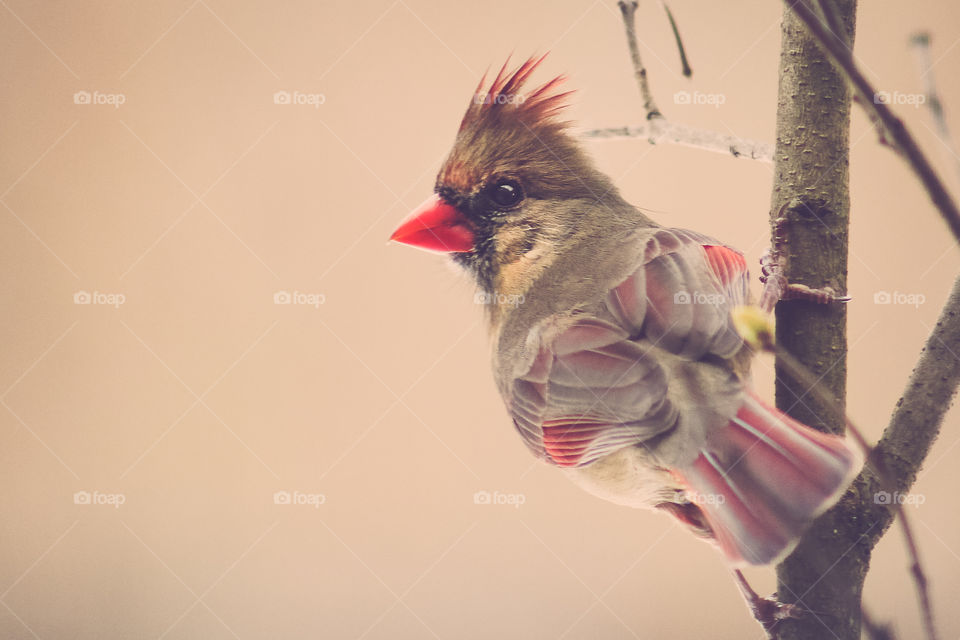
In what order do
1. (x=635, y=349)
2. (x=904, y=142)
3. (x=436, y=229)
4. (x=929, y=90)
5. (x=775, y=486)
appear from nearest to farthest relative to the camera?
(x=904, y=142) < (x=929, y=90) < (x=775, y=486) < (x=635, y=349) < (x=436, y=229)

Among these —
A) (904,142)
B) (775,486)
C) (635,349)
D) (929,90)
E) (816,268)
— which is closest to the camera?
(904,142)

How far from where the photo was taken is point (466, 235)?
145 centimetres

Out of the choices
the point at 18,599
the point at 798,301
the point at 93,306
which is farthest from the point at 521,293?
the point at 18,599

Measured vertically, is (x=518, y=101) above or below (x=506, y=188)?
above

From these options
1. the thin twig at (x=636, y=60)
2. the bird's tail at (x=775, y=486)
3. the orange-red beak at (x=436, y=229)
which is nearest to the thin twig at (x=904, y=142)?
the bird's tail at (x=775, y=486)

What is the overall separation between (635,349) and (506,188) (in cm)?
50

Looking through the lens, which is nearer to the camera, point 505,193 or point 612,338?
point 612,338

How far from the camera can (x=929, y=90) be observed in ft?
2.14

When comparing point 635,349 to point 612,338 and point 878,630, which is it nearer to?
point 612,338

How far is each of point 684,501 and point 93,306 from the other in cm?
202

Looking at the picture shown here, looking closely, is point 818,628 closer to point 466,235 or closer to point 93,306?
point 466,235

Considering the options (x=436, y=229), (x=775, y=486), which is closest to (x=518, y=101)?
(x=436, y=229)

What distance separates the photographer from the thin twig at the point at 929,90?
24.1 inches

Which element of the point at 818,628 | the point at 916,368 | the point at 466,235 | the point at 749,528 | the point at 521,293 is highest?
the point at 466,235
